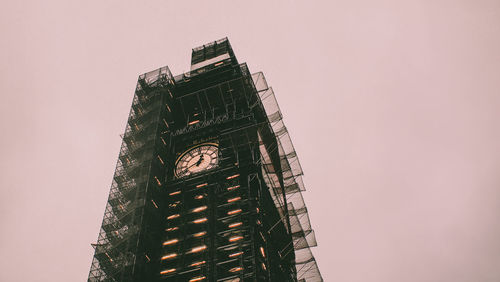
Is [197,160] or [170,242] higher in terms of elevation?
[197,160]

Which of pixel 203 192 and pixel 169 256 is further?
pixel 203 192

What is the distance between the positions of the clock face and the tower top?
19.8m

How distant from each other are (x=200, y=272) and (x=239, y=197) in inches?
388

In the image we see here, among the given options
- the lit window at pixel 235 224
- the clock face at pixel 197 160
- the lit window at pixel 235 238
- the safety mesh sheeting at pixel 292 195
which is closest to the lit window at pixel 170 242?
the lit window at pixel 235 224

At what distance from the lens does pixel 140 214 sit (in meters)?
45.8

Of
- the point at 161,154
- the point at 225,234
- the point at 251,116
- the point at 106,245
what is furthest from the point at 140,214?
the point at 251,116

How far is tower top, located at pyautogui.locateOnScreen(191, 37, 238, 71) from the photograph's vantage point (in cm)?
7531

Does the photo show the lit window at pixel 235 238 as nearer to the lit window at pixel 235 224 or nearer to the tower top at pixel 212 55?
the lit window at pixel 235 224

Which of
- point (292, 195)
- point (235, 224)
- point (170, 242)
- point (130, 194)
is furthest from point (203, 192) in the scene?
point (292, 195)

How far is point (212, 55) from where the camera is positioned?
7688 centimetres

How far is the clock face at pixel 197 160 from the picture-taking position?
5581 cm

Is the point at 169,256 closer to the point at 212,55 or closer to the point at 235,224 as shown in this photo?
the point at 235,224

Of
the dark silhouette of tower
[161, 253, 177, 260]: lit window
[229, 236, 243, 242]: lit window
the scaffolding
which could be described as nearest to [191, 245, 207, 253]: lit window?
the dark silhouette of tower

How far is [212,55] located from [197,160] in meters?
24.7
